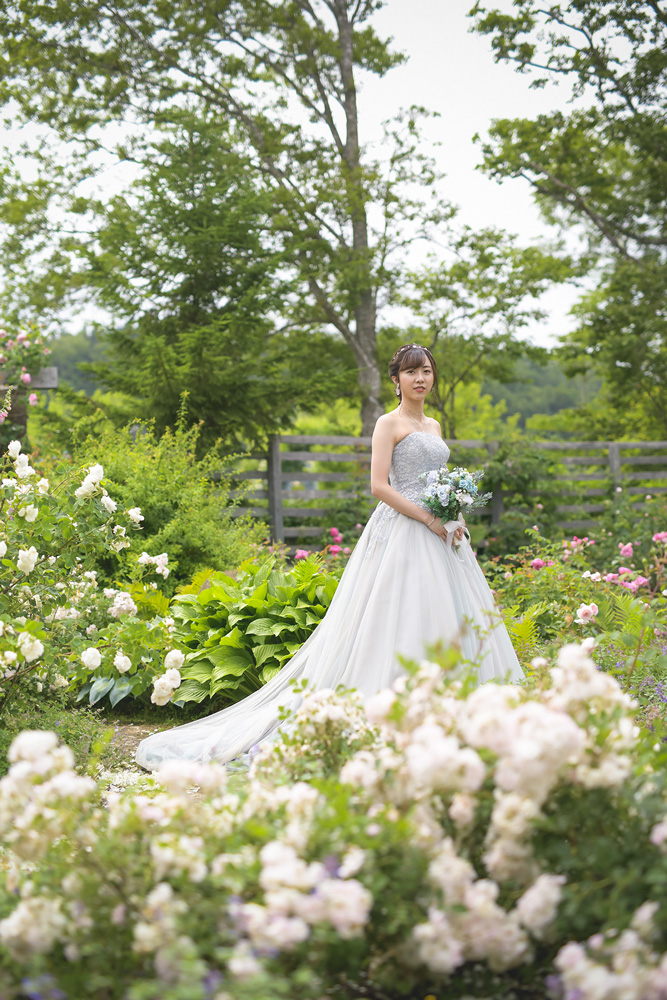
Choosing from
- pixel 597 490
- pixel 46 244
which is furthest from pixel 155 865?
pixel 46 244

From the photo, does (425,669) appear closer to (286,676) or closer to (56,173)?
(286,676)

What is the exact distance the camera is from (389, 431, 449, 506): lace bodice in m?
4.16

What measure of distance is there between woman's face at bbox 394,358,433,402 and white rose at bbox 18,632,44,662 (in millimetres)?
2390

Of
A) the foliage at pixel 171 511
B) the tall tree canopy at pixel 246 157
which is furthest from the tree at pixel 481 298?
the foliage at pixel 171 511

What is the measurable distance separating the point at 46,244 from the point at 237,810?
1301cm

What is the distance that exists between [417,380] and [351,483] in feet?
23.2

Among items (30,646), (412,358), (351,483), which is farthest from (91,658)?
(351,483)

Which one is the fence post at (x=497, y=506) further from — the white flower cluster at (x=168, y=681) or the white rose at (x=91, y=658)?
the white rose at (x=91, y=658)

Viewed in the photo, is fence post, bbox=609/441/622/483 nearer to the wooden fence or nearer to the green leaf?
the wooden fence

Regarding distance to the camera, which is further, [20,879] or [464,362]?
[464,362]

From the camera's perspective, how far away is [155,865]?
1440 millimetres

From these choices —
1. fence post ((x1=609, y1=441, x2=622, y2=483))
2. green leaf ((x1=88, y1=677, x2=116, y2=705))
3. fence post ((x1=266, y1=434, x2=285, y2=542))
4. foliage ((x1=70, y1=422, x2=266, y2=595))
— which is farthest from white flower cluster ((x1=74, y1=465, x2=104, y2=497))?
fence post ((x1=609, y1=441, x2=622, y2=483))

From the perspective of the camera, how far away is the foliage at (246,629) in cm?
479

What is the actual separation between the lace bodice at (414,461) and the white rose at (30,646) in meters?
2.15
